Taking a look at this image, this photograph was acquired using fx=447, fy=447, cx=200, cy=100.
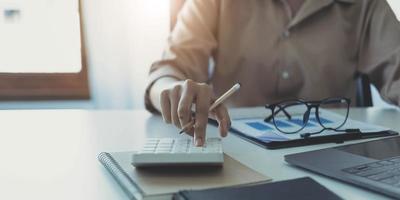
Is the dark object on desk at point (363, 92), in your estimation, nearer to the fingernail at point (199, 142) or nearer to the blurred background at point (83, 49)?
the blurred background at point (83, 49)

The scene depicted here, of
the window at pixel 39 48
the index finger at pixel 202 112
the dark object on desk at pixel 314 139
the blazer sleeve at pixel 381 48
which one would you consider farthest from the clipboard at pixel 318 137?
the window at pixel 39 48

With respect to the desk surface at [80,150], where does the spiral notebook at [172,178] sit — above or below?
above

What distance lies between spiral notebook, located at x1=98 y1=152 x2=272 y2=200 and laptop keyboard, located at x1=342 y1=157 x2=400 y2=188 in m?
0.10

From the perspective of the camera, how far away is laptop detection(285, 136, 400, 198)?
0.47 m

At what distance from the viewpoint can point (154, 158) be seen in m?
0.50

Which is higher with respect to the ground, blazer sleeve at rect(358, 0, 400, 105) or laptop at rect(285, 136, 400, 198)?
blazer sleeve at rect(358, 0, 400, 105)

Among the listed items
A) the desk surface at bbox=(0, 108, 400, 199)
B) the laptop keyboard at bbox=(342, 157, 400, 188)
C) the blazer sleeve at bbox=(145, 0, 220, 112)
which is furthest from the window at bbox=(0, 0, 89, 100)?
the laptop keyboard at bbox=(342, 157, 400, 188)

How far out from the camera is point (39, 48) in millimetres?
1672

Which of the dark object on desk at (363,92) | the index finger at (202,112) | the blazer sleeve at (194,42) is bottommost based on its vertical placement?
the dark object on desk at (363,92)

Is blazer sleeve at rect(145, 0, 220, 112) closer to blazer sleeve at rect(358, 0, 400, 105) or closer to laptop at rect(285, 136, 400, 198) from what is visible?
blazer sleeve at rect(358, 0, 400, 105)

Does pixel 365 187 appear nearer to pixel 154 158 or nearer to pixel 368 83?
pixel 154 158

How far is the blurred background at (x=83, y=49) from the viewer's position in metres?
1.65

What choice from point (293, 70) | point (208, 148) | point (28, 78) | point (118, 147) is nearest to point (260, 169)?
point (208, 148)

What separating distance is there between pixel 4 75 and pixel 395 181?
156 cm
